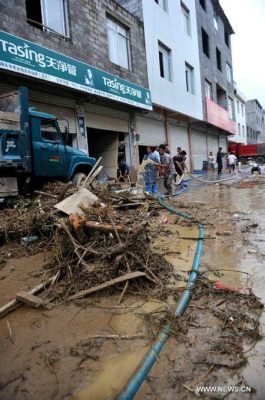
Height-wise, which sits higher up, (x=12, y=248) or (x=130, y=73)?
(x=130, y=73)

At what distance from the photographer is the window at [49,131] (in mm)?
7977

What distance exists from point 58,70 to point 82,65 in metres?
1.26

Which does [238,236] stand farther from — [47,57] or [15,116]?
[47,57]

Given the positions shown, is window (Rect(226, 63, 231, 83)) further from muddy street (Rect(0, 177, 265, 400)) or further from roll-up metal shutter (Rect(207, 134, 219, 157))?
muddy street (Rect(0, 177, 265, 400))

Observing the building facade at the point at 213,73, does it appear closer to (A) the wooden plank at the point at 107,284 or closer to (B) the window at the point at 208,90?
(B) the window at the point at 208,90

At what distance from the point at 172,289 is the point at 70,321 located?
110 centimetres

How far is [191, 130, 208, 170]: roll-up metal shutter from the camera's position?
23.5 metres

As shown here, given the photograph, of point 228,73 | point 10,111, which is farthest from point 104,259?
point 228,73

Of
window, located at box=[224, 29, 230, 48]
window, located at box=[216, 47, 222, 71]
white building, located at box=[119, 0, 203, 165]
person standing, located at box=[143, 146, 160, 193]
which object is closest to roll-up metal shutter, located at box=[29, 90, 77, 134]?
person standing, located at box=[143, 146, 160, 193]

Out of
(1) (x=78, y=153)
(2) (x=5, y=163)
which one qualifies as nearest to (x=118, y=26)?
(1) (x=78, y=153)

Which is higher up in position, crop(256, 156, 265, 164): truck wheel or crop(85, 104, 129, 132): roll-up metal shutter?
crop(85, 104, 129, 132): roll-up metal shutter

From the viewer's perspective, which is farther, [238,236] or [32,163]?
[32,163]

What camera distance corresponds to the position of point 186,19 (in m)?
21.2

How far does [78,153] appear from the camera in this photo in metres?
9.09
